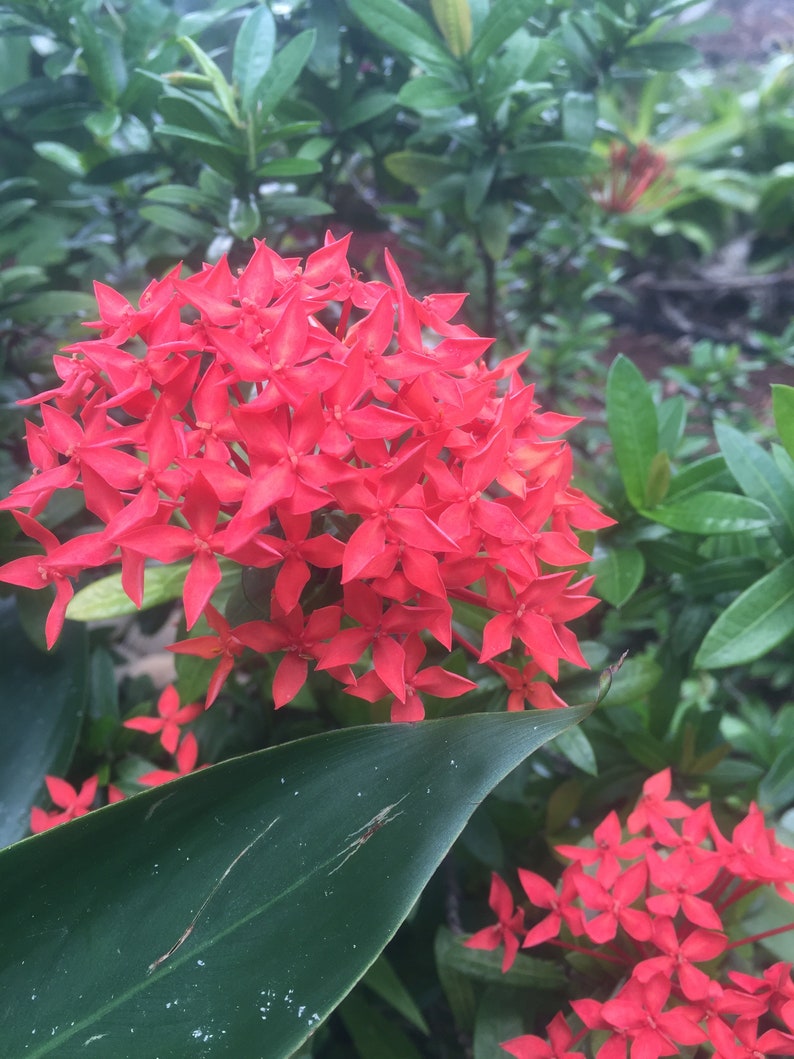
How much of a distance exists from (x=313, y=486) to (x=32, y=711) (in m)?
0.54

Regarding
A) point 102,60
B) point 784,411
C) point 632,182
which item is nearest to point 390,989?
point 784,411

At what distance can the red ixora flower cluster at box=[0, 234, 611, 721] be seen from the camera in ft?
1.35

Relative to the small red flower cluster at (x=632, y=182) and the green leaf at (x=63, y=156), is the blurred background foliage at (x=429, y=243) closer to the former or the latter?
the green leaf at (x=63, y=156)

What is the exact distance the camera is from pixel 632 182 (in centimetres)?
171

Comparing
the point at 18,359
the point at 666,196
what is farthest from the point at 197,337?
the point at 666,196

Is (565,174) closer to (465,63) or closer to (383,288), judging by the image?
(465,63)

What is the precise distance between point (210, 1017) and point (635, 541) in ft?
1.94

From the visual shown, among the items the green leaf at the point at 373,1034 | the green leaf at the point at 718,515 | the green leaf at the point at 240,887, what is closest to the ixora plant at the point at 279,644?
the green leaf at the point at 240,887

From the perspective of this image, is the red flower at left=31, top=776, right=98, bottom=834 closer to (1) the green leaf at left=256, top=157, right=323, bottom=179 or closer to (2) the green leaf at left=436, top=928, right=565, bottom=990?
(2) the green leaf at left=436, top=928, right=565, bottom=990

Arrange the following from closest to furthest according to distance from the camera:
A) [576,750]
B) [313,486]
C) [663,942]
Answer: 1. [313,486]
2. [663,942]
3. [576,750]

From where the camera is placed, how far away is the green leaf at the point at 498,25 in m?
0.75

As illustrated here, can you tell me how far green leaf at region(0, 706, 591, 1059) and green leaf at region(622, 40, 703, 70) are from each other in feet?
2.97

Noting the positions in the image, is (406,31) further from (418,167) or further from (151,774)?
(151,774)

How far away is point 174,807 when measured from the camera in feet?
1.44
